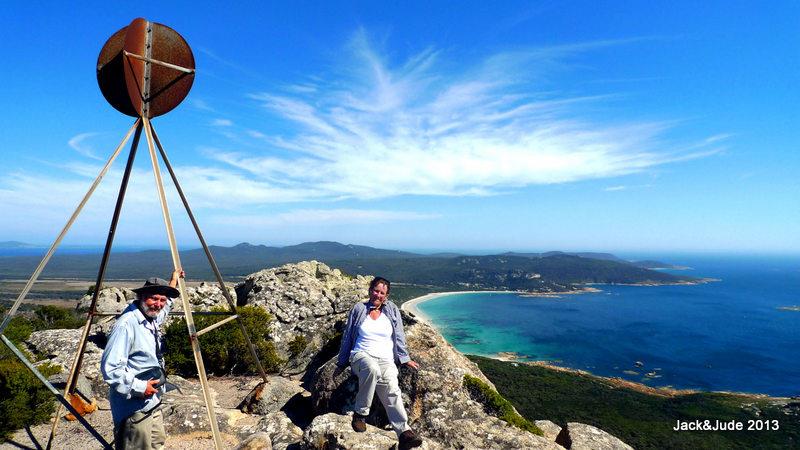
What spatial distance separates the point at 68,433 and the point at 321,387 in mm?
5998

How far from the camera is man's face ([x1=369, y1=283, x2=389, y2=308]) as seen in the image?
748 cm

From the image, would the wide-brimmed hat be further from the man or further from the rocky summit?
the rocky summit

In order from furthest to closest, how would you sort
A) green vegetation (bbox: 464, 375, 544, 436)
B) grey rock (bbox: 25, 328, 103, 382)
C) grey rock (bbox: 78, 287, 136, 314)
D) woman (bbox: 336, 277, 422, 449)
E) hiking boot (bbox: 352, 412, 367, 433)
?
grey rock (bbox: 78, 287, 136, 314), grey rock (bbox: 25, 328, 103, 382), green vegetation (bbox: 464, 375, 544, 436), woman (bbox: 336, 277, 422, 449), hiking boot (bbox: 352, 412, 367, 433)

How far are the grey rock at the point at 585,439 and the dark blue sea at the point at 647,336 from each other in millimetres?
92323

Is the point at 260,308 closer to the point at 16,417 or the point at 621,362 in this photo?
the point at 16,417

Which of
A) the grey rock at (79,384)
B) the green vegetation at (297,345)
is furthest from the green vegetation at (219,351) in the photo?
the grey rock at (79,384)

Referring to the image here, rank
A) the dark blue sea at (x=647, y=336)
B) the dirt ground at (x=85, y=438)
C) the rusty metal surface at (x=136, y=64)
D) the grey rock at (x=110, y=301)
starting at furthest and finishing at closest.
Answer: the dark blue sea at (x=647, y=336) → the grey rock at (x=110, y=301) → the dirt ground at (x=85, y=438) → the rusty metal surface at (x=136, y=64)

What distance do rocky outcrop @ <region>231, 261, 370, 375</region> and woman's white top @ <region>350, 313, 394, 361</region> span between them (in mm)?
9235

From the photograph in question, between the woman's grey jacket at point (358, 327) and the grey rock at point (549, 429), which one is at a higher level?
the woman's grey jacket at point (358, 327)

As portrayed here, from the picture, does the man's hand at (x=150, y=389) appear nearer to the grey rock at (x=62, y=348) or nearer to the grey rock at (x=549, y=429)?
the grey rock at (x=549, y=429)

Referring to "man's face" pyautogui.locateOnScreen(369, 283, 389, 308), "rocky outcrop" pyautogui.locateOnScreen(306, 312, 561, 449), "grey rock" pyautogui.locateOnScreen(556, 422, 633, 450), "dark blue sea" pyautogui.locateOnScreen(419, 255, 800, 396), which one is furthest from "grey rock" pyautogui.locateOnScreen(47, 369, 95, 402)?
"dark blue sea" pyautogui.locateOnScreen(419, 255, 800, 396)

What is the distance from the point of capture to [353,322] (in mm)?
7438

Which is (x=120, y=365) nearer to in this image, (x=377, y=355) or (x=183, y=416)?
(x=377, y=355)

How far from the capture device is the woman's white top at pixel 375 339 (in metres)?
7.24
